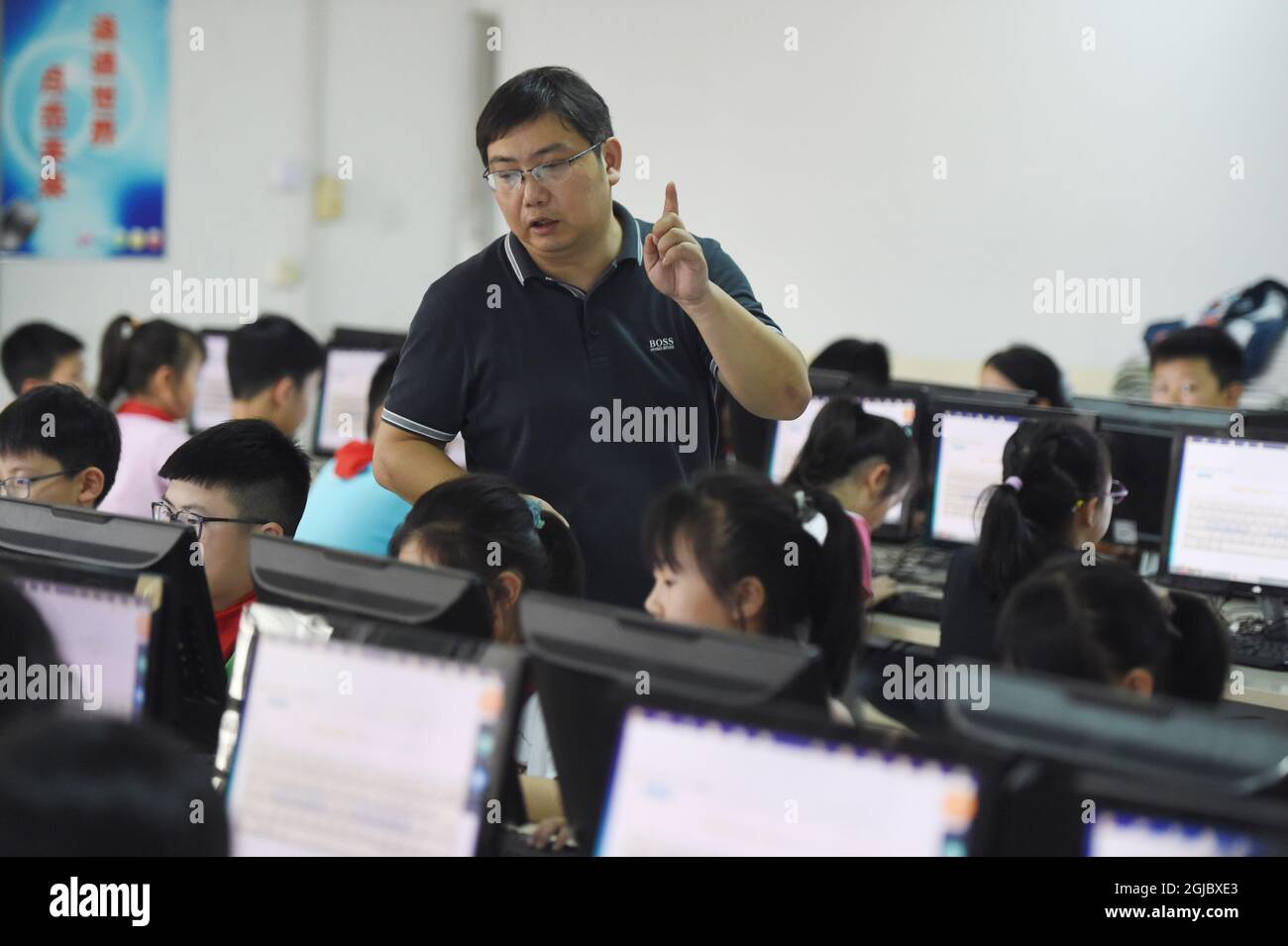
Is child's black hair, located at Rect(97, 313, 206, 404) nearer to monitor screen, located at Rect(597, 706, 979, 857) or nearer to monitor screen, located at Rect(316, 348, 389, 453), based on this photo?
monitor screen, located at Rect(316, 348, 389, 453)

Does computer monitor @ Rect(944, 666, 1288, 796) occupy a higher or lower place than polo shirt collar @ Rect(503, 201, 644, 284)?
lower

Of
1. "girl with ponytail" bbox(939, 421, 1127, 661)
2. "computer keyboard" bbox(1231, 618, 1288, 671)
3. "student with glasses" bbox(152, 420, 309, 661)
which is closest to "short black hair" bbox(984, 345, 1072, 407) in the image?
"computer keyboard" bbox(1231, 618, 1288, 671)

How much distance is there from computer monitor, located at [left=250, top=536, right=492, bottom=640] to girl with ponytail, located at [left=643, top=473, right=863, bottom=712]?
0.37 meters

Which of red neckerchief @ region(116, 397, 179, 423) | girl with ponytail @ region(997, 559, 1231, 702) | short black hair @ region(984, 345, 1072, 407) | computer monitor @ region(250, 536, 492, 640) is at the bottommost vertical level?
girl with ponytail @ region(997, 559, 1231, 702)

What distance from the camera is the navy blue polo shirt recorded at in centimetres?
244

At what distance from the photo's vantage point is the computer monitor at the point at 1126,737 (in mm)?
1054

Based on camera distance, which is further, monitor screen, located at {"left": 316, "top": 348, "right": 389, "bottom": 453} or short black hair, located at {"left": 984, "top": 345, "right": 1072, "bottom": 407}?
monitor screen, located at {"left": 316, "top": 348, "right": 389, "bottom": 453}

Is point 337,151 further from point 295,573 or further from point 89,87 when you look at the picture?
point 295,573

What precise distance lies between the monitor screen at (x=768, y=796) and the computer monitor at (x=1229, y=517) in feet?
8.22

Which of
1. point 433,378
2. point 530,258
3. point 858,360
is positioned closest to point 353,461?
point 433,378

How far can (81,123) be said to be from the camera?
6688 mm
